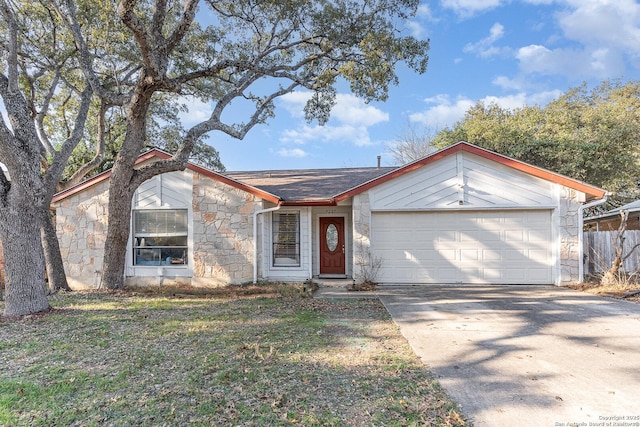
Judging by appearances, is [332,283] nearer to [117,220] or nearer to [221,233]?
[221,233]

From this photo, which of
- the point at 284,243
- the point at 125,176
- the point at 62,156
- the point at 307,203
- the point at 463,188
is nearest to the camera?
the point at 62,156

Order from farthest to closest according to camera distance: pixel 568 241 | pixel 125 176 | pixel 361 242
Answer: pixel 361 242, pixel 568 241, pixel 125 176

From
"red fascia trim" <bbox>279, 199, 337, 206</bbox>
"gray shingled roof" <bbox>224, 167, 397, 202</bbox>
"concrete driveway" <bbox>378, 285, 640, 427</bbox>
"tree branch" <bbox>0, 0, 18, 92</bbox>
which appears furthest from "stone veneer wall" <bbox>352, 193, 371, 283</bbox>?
"tree branch" <bbox>0, 0, 18, 92</bbox>

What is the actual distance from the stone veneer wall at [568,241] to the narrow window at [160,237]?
11.0 m

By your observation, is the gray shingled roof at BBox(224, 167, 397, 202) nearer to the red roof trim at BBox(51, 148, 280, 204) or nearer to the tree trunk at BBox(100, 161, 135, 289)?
the red roof trim at BBox(51, 148, 280, 204)

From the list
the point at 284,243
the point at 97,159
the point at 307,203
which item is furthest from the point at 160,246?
the point at 307,203

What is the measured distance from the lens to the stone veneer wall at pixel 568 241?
9430mm

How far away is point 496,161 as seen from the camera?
9562 millimetres

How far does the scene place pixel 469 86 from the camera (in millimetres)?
18688

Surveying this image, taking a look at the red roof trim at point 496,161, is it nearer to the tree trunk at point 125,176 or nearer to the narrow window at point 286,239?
the narrow window at point 286,239

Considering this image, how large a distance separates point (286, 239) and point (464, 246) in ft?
18.1

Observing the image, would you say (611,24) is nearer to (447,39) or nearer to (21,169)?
(447,39)

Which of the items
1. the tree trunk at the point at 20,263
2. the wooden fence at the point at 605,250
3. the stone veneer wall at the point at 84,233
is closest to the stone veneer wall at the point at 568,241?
the wooden fence at the point at 605,250

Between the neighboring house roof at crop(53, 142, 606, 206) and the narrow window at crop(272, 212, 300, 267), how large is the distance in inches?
31.0
